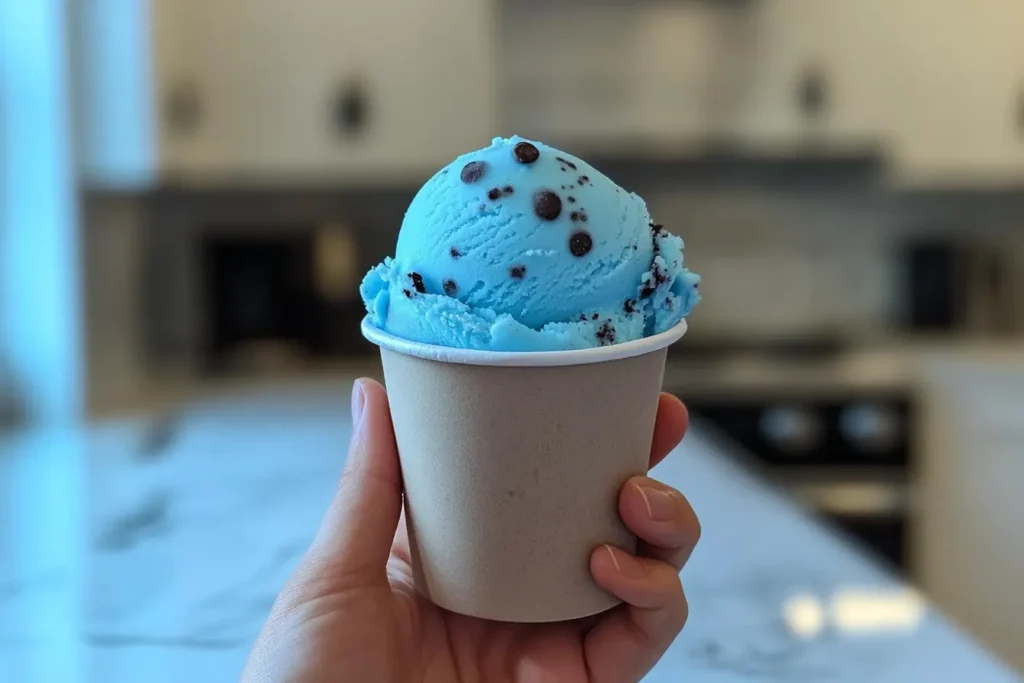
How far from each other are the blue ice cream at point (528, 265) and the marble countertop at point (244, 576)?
0.41 meters

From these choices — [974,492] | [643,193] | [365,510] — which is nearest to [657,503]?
[365,510]

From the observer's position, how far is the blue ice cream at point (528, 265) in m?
0.62

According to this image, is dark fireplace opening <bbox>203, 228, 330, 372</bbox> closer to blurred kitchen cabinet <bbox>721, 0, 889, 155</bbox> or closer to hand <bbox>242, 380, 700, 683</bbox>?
blurred kitchen cabinet <bbox>721, 0, 889, 155</bbox>

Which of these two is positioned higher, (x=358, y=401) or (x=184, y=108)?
(x=184, y=108)

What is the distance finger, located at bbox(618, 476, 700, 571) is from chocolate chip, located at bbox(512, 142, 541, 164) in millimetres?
A: 246

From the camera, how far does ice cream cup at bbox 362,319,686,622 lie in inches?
23.5

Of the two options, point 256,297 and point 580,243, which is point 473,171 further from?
point 256,297

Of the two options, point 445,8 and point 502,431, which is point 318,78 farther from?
point 502,431

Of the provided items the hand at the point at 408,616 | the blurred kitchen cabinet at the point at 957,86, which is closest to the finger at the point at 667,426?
the hand at the point at 408,616

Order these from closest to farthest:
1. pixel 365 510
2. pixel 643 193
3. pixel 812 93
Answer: pixel 365 510, pixel 812 93, pixel 643 193

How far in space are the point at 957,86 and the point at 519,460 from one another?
8.13 ft

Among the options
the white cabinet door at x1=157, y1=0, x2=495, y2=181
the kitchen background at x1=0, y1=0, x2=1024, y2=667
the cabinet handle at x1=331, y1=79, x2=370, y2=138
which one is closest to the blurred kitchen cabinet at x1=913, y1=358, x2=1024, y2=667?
the kitchen background at x1=0, y1=0, x2=1024, y2=667

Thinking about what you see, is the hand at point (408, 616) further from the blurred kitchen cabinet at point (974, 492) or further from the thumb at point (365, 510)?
the blurred kitchen cabinet at point (974, 492)

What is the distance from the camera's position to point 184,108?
234 cm
